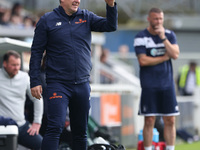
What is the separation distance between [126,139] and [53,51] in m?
5.80

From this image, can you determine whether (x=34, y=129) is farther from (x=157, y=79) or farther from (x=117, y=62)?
(x=117, y=62)

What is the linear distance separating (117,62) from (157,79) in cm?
1584

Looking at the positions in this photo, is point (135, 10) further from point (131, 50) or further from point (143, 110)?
point (143, 110)

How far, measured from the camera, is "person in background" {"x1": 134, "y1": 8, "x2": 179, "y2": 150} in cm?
740

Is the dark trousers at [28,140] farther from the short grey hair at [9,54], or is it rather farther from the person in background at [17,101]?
the short grey hair at [9,54]

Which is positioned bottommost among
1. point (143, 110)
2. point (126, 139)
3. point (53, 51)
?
point (126, 139)

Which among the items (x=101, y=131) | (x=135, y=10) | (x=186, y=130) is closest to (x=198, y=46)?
(x=135, y=10)

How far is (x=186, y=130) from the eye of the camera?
13.3m

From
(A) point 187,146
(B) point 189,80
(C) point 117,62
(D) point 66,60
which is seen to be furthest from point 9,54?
(C) point 117,62

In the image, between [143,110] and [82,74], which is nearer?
[82,74]

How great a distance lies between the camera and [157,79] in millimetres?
7410

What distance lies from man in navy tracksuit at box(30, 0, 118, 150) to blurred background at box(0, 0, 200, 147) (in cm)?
126

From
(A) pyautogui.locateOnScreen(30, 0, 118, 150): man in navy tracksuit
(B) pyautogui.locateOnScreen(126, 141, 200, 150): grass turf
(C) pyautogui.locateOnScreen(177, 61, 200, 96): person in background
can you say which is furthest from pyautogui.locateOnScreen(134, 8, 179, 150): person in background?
(C) pyautogui.locateOnScreen(177, 61, 200, 96): person in background

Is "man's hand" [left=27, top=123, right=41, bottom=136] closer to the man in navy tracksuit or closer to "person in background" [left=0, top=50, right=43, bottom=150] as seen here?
"person in background" [left=0, top=50, right=43, bottom=150]
